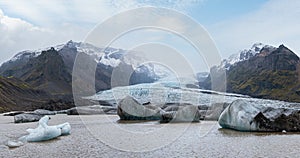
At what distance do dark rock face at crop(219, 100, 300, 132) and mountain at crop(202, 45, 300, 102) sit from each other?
97601mm

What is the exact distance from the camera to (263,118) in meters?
16.7

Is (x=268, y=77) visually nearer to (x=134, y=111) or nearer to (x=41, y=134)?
(x=134, y=111)

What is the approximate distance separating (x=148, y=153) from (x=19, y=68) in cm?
17950

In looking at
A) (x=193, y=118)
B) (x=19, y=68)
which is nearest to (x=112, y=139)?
(x=193, y=118)

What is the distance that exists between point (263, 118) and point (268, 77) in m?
138

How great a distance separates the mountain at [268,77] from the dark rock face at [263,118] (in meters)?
97.6

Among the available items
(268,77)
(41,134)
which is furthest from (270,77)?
(41,134)

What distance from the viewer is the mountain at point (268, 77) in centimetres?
12500

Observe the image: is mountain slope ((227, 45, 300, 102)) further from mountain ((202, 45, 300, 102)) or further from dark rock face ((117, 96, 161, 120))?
dark rock face ((117, 96, 161, 120))

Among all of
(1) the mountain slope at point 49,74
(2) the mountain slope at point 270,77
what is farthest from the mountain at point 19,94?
(2) the mountain slope at point 270,77

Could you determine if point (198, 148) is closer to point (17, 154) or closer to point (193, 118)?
point (17, 154)

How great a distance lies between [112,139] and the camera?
45.6ft

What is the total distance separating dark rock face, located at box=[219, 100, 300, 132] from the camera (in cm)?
1670

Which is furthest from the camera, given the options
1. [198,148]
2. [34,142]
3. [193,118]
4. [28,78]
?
[28,78]
